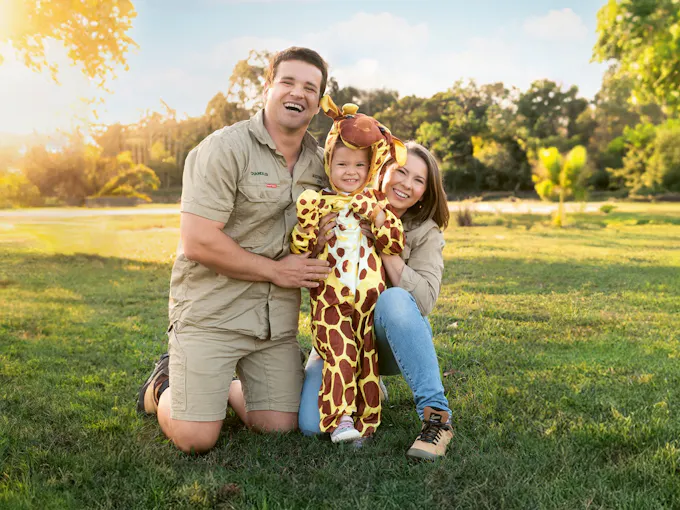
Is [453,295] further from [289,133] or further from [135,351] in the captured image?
[289,133]

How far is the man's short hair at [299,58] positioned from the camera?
2.93m

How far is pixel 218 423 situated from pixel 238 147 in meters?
1.27

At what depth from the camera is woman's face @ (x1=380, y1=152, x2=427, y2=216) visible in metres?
3.01

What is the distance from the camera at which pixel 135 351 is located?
4402mm

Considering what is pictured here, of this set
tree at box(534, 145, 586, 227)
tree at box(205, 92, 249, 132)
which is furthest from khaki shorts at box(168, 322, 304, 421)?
tree at box(534, 145, 586, 227)

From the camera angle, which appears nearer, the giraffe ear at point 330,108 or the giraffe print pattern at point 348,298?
the giraffe print pattern at point 348,298

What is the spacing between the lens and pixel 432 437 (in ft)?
8.38

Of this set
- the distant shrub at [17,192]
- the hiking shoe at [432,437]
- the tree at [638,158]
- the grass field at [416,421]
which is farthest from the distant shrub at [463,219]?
the tree at [638,158]

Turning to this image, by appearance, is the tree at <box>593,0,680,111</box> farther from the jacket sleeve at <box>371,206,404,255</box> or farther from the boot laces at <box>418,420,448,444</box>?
the boot laces at <box>418,420,448,444</box>

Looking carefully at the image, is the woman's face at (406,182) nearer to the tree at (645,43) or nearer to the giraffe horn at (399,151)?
the giraffe horn at (399,151)

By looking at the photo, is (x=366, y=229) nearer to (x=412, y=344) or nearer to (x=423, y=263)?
(x=423, y=263)

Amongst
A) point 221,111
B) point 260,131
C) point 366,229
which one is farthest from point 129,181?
point 366,229

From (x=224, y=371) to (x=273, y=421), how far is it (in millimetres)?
346

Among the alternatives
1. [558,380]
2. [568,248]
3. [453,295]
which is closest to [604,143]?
[568,248]
